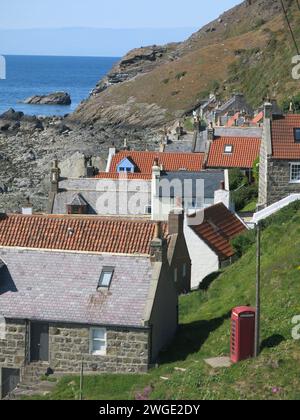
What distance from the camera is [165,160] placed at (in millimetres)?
61000

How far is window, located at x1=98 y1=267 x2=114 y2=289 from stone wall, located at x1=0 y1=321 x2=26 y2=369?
2450 mm

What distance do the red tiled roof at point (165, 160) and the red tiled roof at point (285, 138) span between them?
A: 36.5ft

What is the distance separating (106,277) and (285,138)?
67.0 ft

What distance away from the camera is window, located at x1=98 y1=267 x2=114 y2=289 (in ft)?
95.7

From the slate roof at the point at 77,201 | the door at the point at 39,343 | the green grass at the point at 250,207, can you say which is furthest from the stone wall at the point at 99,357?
the green grass at the point at 250,207

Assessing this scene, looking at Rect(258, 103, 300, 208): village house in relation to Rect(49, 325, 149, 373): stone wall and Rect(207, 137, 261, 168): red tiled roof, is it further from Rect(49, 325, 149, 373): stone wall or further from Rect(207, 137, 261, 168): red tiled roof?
Rect(49, 325, 149, 373): stone wall

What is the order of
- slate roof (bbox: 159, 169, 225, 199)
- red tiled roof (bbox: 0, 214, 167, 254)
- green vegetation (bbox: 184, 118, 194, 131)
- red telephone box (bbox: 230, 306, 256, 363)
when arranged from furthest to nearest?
1. green vegetation (bbox: 184, 118, 194, 131)
2. slate roof (bbox: 159, 169, 225, 199)
3. red tiled roof (bbox: 0, 214, 167, 254)
4. red telephone box (bbox: 230, 306, 256, 363)

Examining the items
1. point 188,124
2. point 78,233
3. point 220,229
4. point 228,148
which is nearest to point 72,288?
point 78,233

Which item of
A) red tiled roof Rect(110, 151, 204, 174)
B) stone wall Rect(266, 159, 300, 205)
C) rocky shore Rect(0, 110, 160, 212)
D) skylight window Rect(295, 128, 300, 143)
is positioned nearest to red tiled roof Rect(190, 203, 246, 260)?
stone wall Rect(266, 159, 300, 205)

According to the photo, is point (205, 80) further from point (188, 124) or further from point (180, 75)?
point (188, 124)

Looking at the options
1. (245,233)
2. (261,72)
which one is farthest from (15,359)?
(261,72)

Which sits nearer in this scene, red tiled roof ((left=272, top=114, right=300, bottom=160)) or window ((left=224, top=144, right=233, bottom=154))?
red tiled roof ((left=272, top=114, right=300, bottom=160))
